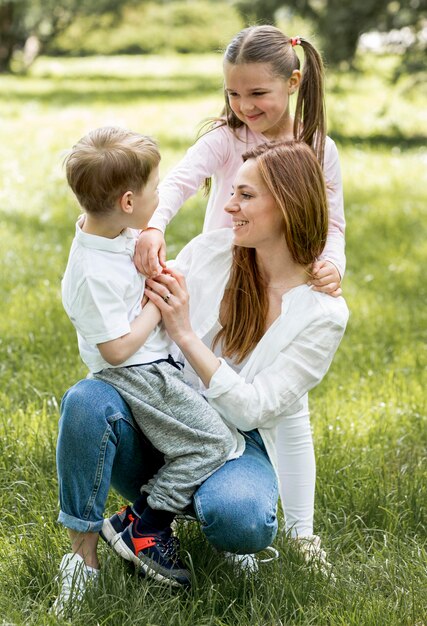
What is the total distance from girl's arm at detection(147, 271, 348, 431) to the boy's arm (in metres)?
0.04

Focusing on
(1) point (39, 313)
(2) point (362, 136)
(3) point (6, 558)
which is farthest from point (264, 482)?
(2) point (362, 136)

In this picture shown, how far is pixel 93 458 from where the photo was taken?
2.55 meters

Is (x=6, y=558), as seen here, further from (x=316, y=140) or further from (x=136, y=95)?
(x=136, y=95)

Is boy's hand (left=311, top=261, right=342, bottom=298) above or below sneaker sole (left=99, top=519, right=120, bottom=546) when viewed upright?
above

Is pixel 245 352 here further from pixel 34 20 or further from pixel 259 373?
pixel 34 20

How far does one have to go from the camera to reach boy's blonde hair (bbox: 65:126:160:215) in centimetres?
252

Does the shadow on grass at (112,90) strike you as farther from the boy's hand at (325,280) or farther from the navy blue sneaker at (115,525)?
the navy blue sneaker at (115,525)

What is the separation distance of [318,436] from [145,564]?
1.37 m

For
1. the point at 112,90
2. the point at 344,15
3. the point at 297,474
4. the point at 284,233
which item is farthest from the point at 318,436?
the point at 112,90

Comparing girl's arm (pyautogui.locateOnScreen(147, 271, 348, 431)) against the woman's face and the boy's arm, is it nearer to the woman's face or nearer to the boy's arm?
the boy's arm

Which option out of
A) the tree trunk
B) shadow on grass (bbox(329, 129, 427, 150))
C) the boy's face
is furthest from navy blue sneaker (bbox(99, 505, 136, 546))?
the tree trunk

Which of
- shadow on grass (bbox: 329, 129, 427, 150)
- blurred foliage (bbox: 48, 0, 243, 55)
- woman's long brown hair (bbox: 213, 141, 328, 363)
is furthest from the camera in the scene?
blurred foliage (bbox: 48, 0, 243, 55)

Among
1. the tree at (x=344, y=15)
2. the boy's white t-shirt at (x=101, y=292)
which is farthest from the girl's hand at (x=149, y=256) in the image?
the tree at (x=344, y=15)

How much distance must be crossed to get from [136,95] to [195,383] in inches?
594
